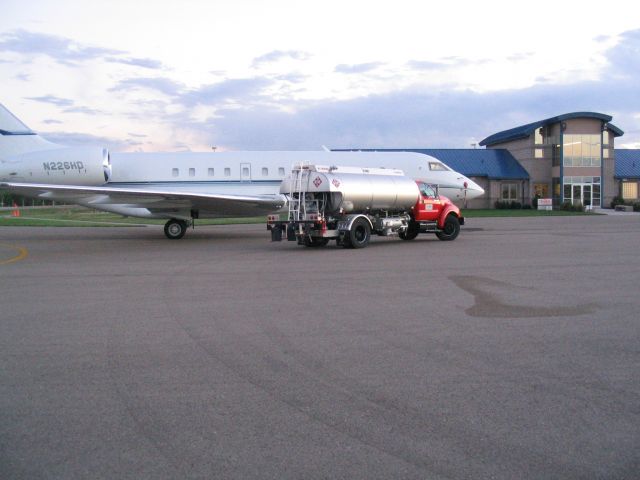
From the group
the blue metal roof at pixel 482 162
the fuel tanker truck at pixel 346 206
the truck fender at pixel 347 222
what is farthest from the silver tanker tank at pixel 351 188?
the blue metal roof at pixel 482 162

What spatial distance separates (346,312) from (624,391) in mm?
4620

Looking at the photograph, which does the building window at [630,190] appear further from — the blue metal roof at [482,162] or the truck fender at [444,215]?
the truck fender at [444,215]

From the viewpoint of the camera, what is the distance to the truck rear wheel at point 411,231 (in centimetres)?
2344

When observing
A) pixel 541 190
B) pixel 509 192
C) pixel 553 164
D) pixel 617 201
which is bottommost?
pixel 617 201

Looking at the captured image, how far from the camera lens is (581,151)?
60656 mm

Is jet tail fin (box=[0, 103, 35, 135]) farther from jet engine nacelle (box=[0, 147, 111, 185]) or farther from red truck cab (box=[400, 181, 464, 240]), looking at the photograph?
red truck cab (box=[400, 181, 464, 240])

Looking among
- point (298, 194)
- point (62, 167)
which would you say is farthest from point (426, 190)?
point (62, 167)

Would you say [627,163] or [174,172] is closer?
[174,172]

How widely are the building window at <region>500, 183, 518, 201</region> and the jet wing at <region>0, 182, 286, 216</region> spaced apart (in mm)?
42622

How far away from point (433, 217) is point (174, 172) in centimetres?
1068

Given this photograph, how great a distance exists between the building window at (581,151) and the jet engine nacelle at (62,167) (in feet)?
155

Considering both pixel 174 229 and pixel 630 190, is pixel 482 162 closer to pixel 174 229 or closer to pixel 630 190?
pixel 630 190

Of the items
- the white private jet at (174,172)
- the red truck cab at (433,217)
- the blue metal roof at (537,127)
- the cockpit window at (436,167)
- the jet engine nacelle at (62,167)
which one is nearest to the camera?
the red truck cab at (433,217)

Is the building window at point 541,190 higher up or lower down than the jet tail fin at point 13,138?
lower down
